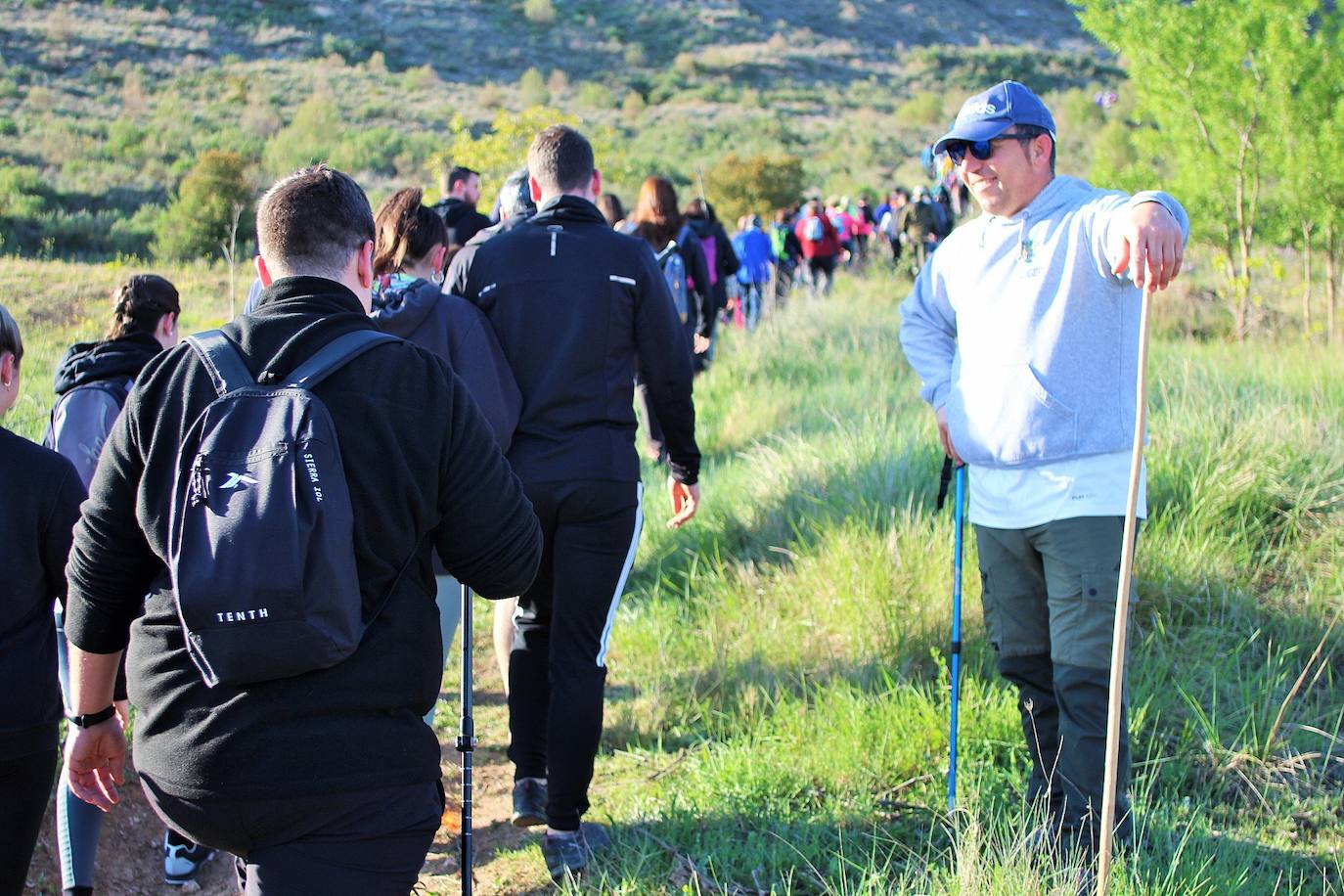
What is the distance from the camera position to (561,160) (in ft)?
13.5

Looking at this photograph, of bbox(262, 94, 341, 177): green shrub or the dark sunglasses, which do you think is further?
bbox(262, 94, 341, 177): green shrub

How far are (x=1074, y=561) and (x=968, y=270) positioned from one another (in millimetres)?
930

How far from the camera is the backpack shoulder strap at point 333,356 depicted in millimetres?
2195

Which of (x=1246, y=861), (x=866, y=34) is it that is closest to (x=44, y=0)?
(x=1246, y=861)

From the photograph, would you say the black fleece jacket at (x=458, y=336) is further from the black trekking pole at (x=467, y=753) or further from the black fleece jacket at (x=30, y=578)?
the black fleece jacket at (x=30, y=578)

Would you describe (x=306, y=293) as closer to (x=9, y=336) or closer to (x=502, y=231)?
(x=9, y=336)

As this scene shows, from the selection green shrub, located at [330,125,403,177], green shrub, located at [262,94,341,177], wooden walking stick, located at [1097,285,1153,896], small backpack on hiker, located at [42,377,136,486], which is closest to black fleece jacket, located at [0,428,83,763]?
small backpack on hiker, located at [42,377,136,486]

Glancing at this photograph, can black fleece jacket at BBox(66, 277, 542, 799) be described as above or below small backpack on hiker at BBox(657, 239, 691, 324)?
above

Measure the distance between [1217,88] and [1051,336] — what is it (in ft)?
A: 28.7

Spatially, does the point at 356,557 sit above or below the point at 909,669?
above

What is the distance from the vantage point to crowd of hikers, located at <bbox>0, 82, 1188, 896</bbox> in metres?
2.17

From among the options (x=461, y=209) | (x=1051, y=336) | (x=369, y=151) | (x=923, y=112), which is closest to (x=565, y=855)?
(x=1051, y=336)

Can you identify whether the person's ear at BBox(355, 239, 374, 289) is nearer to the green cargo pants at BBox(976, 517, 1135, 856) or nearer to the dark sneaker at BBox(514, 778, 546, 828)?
the green cargo pants at BBox(976, 517, 1135, 856)

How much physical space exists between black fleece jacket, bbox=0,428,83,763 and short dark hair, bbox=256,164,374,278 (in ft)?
3.22
